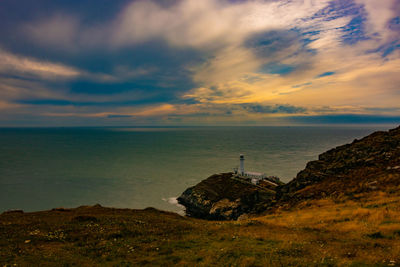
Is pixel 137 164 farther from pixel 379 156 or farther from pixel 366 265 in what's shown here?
pixel 366 265

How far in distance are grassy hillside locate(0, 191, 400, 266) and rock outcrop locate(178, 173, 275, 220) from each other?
27252 mm

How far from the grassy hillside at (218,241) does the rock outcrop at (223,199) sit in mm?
27252

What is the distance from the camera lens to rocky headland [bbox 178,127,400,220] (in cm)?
3275

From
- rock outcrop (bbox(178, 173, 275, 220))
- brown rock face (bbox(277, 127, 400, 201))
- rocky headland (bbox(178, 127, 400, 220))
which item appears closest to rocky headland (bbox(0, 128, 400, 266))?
brown rock face (bbox(277, 127, 400, 201))

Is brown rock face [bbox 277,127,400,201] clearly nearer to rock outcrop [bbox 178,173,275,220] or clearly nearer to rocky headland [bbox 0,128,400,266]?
rocky headland [bbox 0,128,400,266]

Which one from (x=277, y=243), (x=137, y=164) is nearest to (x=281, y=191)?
(x=277, y=243)

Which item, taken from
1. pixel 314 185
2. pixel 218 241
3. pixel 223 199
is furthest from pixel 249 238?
pixel 223 199

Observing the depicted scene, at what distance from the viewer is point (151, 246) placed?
16.4 metres

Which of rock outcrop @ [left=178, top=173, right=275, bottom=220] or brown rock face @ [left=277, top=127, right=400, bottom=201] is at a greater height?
brown rock face @ [left=277, top=127, right=400, bottom=201]

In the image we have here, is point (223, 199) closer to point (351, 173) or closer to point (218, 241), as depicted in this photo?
point (351, 173)

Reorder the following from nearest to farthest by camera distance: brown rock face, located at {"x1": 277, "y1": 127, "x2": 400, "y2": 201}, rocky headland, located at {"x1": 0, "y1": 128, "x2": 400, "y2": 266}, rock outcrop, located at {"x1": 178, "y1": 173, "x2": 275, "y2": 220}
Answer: rocky headland, located at {"x1": 0, "y1": 128, "x2": 400, "y2": 266} < brown rock face, located at {"x1": 277, "y1": 127, "x2": 400, "y2": 201} < rock outcrop, located at {"x1": 178, "y1": 173, "x2": 275, "y2": 220}

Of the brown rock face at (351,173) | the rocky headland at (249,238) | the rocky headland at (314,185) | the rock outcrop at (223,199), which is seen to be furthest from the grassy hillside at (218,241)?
the rock outcrop at (223,199)

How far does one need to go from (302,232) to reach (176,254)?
1156 centimetres

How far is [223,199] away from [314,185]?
23980 mm
